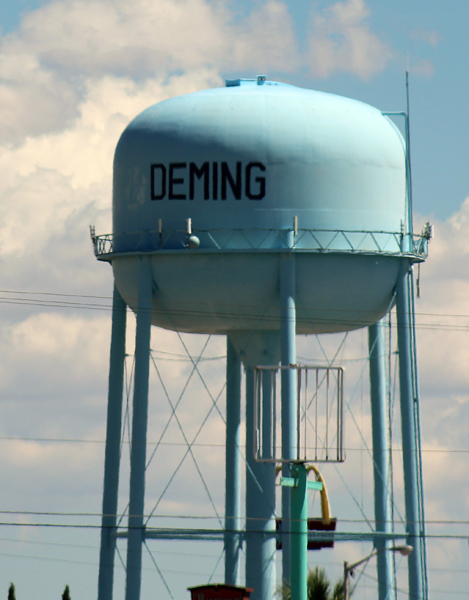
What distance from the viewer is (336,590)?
133ft

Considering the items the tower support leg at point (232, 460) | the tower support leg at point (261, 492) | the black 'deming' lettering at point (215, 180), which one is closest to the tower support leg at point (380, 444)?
the tower support leg at point (261, 492)

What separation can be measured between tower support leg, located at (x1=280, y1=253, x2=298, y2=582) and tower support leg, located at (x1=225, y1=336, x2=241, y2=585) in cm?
630

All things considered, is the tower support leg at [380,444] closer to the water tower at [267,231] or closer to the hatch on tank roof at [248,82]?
the water tower at [267,231]

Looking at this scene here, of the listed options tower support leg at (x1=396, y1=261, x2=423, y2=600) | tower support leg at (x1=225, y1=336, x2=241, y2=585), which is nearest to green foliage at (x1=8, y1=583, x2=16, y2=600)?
tower support leg at (x1=225, y1=336, x2=241, y2=585)

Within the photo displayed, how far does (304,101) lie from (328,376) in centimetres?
1064

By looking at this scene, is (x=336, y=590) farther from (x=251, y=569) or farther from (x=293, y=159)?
(x=293, y=159)

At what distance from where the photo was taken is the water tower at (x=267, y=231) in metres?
43.4

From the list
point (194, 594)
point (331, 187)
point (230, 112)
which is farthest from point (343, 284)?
point (194, 594)

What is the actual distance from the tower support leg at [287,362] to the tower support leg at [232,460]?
20.7 feet

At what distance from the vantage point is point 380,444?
4728cm

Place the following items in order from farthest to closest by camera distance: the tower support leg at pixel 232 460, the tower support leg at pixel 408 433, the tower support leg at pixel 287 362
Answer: the tower support leg at pixel 232 460
the tower support leg at pixel 408 433
the tower support leg at pixel 287 362

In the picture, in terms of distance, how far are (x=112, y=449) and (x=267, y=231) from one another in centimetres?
791

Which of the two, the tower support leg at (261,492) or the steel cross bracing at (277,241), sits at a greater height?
the steel cross bracing at (277,241)

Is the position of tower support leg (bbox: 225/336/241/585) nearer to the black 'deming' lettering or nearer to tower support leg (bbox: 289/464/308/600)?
the black 'deming' lettering
